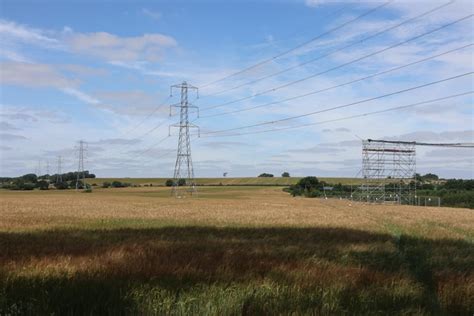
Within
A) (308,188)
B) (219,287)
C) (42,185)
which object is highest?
(42,185)

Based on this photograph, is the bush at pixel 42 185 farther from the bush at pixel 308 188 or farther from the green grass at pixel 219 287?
the green grass at pixel 219 287

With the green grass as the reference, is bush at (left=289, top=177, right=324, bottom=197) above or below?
above

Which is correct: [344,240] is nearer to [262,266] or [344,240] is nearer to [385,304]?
[262,266]

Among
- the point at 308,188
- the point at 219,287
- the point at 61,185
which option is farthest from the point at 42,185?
the point at 219,287

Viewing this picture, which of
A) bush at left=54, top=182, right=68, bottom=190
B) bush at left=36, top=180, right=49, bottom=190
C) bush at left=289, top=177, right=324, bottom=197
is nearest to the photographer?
bush at left=289, top=177, right=324, bottom=197

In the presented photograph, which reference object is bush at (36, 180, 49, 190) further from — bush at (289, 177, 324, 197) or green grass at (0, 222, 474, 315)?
green grass at (0, 222, 474, 315)

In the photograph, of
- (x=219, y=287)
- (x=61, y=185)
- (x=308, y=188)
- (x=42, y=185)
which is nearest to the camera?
(x=219, y=287)

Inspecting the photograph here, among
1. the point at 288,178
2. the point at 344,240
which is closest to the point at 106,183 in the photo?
the point at 288,178

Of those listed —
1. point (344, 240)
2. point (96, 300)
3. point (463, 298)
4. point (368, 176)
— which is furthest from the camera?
point (368, 176)

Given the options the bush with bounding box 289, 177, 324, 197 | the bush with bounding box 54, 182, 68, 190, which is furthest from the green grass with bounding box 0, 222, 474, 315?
the bush with bounding box 54, 182, 68, 190

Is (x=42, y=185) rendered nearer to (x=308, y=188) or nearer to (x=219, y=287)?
(x=308, y=188)

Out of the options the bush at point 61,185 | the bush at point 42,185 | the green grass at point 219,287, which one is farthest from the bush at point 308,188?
the green grass at point 219,287

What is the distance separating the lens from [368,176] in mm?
92000

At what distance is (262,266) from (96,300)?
12.1 ft
